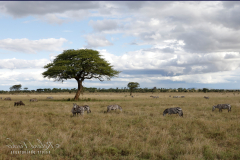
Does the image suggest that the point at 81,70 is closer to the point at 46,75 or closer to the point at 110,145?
the point at 46,75

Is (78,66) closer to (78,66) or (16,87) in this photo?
(78,66)

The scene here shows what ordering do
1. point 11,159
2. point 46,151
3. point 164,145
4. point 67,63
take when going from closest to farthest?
1. point 11,159
2. point 46,151
3. point 164,145
4. point 67,63

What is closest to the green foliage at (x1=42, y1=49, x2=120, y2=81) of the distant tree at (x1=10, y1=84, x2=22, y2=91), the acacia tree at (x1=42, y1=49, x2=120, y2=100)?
the acacia tree at (x1=42, y1=49, x2=120, y2=100)

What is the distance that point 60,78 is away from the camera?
133 ft

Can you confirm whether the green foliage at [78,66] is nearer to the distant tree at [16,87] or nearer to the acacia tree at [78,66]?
the acacia tree at [78,66]

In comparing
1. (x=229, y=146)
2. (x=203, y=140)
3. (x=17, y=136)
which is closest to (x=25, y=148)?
(x=17, y=136)

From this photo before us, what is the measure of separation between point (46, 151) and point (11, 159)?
4.12ft

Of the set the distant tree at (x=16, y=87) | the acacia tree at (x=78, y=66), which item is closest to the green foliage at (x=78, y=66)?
the acacia tree at (x=78, y=66)

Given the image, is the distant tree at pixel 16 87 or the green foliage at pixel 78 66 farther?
the distant tree at pixel 16 87

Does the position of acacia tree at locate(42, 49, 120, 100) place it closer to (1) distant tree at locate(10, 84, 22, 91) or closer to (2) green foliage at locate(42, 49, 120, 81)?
(2) green foliage at locate(42, 49, 120, 81)

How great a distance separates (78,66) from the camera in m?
37.4

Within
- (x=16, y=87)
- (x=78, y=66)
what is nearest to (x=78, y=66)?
(x=78, y=66)

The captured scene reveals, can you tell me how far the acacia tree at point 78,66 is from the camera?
37.6 meters

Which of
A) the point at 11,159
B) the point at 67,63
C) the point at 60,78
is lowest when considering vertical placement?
the point at 11,159
